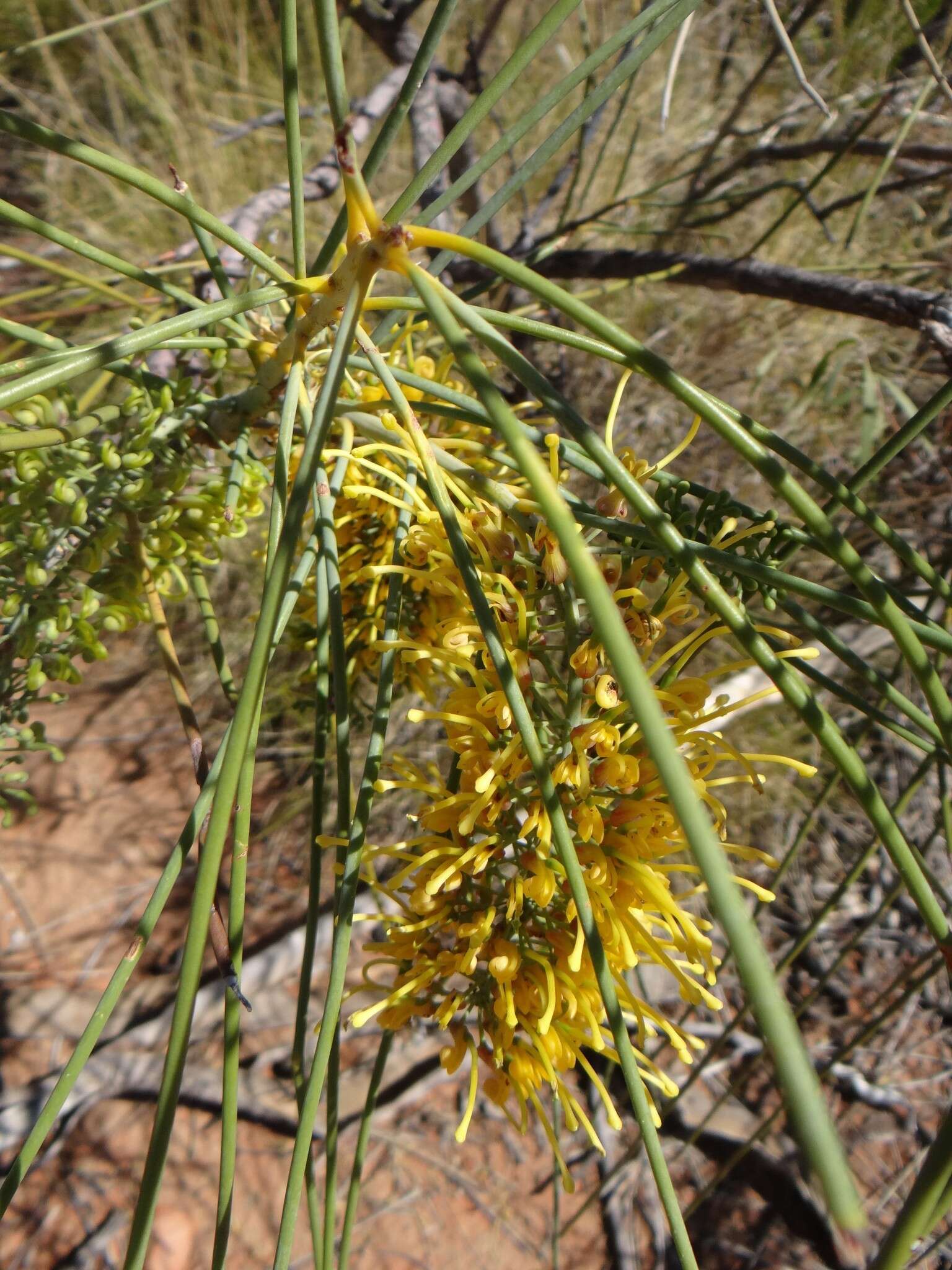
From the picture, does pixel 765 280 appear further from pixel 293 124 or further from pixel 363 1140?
pixel 363 1140

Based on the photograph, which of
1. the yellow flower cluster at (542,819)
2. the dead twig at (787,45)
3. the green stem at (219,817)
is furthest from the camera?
the dead twig at (787,45)

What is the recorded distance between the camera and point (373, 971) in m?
1.21

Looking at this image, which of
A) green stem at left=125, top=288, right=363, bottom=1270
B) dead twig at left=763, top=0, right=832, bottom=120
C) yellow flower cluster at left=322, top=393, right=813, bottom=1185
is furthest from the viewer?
dead twig at left=763, top=0, right=832, bottom=120

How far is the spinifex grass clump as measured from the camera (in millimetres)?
178

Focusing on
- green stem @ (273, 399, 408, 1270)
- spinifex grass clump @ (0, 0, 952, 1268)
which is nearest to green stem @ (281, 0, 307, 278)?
spinifex grass clump @ (0, 0, 952, 1268)

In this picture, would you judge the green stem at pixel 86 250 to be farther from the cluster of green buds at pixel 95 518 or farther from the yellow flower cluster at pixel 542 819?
the yellow flower cluster at pixel 542 819

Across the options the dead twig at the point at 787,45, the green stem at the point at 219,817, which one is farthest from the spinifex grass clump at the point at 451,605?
the dead twig at the point at 787,45

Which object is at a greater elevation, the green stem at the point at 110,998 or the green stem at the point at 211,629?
the green stem at the point at 211,629

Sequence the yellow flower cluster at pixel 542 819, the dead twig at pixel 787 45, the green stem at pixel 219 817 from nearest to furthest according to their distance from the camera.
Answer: the green stem at pixel 219 817, the yellow flower cluster at pixel 542 819, the dead twig at pixel 787 45

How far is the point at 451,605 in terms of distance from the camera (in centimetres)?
38

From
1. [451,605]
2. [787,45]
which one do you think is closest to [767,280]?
[787,45]

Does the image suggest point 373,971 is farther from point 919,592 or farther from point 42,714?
point 919,592

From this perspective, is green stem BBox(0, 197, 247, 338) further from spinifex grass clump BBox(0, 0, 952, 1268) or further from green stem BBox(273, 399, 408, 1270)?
green stem BBox(273, 399, 408, 1270)

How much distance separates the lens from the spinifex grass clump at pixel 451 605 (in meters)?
0.18
